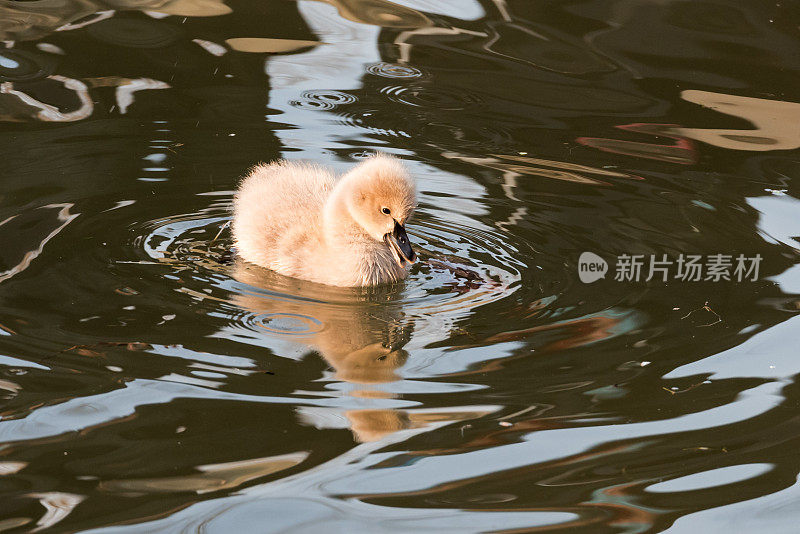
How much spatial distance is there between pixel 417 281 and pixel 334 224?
37cm

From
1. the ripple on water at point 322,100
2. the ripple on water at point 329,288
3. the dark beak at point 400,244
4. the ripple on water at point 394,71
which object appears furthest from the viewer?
the ripple on water at point 394,71

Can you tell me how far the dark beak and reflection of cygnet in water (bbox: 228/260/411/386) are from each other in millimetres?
130

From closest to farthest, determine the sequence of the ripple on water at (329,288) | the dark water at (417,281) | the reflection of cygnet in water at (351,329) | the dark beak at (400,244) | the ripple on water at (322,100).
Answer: the dark water at (417,281) → the reflection of cygnet in water at (351,329) → the ripple on water at (329,288) → the dark beak at (400,244) → the ripple on water at (322,100)

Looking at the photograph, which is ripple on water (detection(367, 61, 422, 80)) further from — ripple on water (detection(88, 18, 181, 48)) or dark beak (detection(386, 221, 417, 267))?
dark beak (detection(386, 221, 417, 267))

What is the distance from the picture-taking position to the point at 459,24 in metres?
6.61

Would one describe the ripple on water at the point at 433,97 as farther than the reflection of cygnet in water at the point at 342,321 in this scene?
Yes

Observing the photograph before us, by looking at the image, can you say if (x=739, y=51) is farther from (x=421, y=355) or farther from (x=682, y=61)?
(x=421, y=355)

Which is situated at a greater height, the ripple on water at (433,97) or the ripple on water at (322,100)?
the ripple on water at (433,97)

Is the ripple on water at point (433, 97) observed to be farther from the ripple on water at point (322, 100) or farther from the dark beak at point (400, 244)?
the dark beak at point (400, 244)

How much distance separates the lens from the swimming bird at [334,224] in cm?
391

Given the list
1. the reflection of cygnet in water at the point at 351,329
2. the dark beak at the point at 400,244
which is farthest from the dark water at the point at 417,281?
the dark beak at the point at 400,244

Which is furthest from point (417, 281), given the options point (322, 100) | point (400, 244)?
point (322, 100)

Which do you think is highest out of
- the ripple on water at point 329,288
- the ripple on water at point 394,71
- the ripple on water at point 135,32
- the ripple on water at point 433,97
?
the ripple on water at point 135,32

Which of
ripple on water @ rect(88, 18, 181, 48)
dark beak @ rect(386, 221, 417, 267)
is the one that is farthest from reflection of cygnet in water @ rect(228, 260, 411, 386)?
ripple on water @ rect(88, 18, 181, 48)
